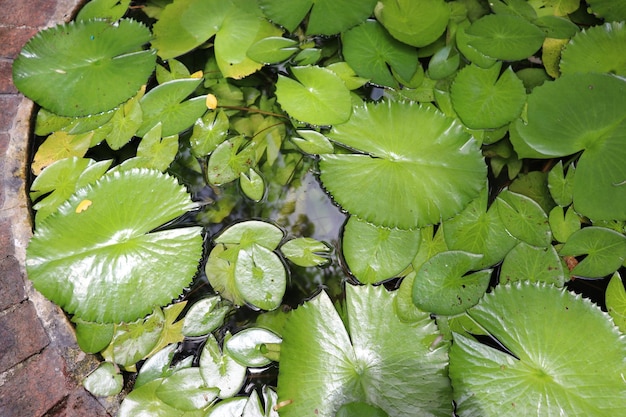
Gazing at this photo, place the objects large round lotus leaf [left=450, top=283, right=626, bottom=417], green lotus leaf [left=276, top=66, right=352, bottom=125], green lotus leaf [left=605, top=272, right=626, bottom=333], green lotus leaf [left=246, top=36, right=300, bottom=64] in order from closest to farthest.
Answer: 1. large round lotus leaf [left=450, top=283, right=626, bottom=417]
2. green lotus leaf [left=605, top=272, right=626, bottom=333]
3. green lotus leaf [left=276, top=66, right=352, bottom=125]
4. green lotus leaf [left=246, top=36, right=300, bottom=64]

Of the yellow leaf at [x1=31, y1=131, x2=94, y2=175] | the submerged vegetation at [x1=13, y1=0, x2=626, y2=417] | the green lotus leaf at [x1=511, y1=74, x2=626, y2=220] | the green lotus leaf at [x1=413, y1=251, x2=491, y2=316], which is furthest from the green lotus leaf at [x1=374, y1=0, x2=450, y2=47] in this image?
the yellow leaf at [x1=31, y1=131, x2=94, y2=175]

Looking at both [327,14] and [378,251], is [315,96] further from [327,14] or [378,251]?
[378,251]

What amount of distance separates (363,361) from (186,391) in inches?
19.7

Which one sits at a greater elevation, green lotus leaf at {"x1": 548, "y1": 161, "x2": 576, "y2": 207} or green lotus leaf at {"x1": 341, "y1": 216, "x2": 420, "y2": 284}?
green lotus leaf at {"x1": 548, "y1": 161, "x2": 576, "y2": 207}

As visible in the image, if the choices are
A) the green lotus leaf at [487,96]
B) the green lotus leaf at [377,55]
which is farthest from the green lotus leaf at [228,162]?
the green lotus leaf at [487,96]

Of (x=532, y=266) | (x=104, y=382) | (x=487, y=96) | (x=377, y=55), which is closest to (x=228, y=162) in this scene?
(x=377, y=55)

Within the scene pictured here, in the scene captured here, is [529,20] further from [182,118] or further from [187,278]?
[187,278]

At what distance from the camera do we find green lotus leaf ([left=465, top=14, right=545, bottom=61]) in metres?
1.50

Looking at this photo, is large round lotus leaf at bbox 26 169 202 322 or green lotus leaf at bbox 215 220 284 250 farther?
green lotus leaf at bbox 215 220 284 250

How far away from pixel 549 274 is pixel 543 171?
0.36 metres

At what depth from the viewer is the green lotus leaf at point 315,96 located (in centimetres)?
146

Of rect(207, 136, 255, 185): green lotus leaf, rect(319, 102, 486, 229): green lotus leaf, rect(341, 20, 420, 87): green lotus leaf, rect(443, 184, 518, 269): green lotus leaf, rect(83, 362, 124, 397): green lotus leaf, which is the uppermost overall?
rect(341, 20, 420, 87): green lotus leaf

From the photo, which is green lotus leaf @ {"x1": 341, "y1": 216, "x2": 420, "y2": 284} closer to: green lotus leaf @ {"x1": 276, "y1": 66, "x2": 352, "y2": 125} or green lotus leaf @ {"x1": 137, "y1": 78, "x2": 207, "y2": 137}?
green lotus leaf @ {"x1": 276, "y1": 66, "x2": 352, "y2": 125}

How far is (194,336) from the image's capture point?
1326mm
